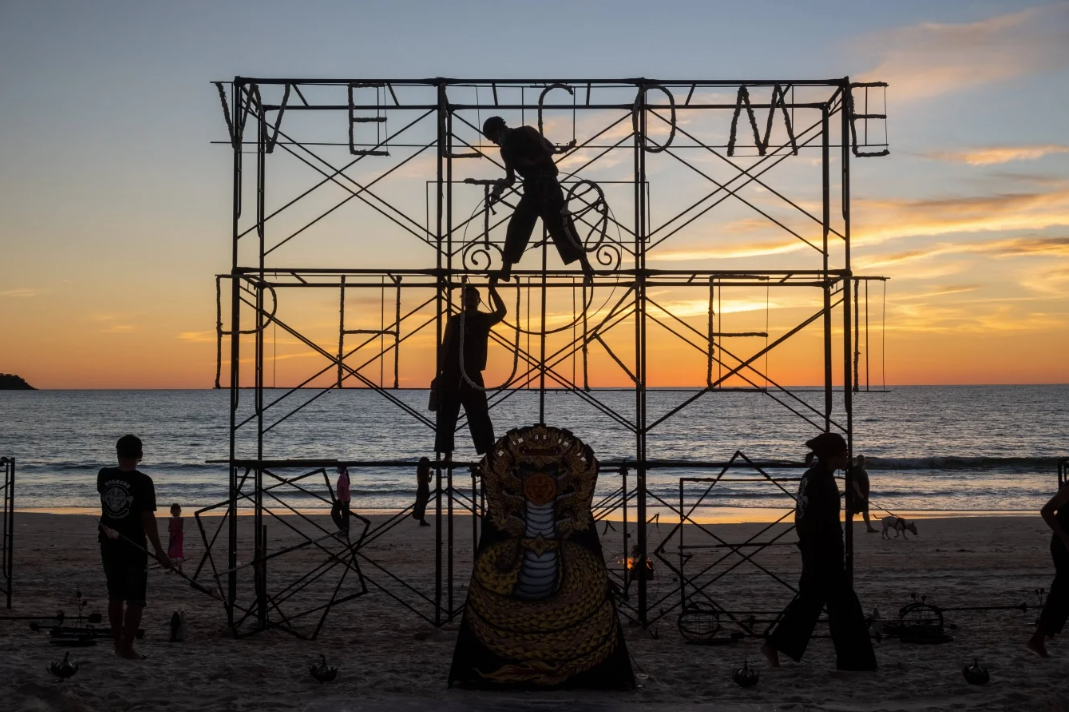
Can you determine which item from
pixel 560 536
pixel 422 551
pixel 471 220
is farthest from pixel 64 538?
pixel 560 536

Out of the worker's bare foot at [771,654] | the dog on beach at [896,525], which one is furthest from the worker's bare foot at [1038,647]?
the dog on beach at [896,525]

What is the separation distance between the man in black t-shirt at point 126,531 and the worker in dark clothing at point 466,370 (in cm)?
337

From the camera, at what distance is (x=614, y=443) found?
72375mm

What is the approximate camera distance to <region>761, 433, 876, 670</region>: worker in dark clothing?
30.3ft

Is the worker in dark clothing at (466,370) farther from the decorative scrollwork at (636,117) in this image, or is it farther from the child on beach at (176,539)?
the child on beach at (176,539)

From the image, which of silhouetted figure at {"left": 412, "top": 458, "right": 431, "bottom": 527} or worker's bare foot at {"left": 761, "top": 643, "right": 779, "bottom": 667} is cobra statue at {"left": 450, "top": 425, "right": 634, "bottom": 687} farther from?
silhouetted figure at {"left": 412, "top": 458, "right": 431, "bottom": 527}

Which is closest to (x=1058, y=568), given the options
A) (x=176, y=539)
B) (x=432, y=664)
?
(x=432, y=664)

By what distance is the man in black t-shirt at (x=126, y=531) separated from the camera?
9.49m

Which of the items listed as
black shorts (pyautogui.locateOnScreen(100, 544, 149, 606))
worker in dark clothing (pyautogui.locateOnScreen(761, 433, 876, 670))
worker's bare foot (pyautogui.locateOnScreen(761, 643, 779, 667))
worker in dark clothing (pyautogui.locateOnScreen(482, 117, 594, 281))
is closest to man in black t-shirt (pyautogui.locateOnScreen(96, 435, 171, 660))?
black shorts (pyautogui.locateOnScreen(100, 544, 149, 606))

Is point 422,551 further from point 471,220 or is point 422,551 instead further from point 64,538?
point 471,220

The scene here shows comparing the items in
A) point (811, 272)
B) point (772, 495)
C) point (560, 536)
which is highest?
point (811, 272)

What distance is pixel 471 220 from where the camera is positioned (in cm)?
1203

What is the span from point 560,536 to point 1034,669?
4.49 m

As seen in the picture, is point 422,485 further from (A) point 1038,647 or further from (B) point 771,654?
(A) point 1038,647
